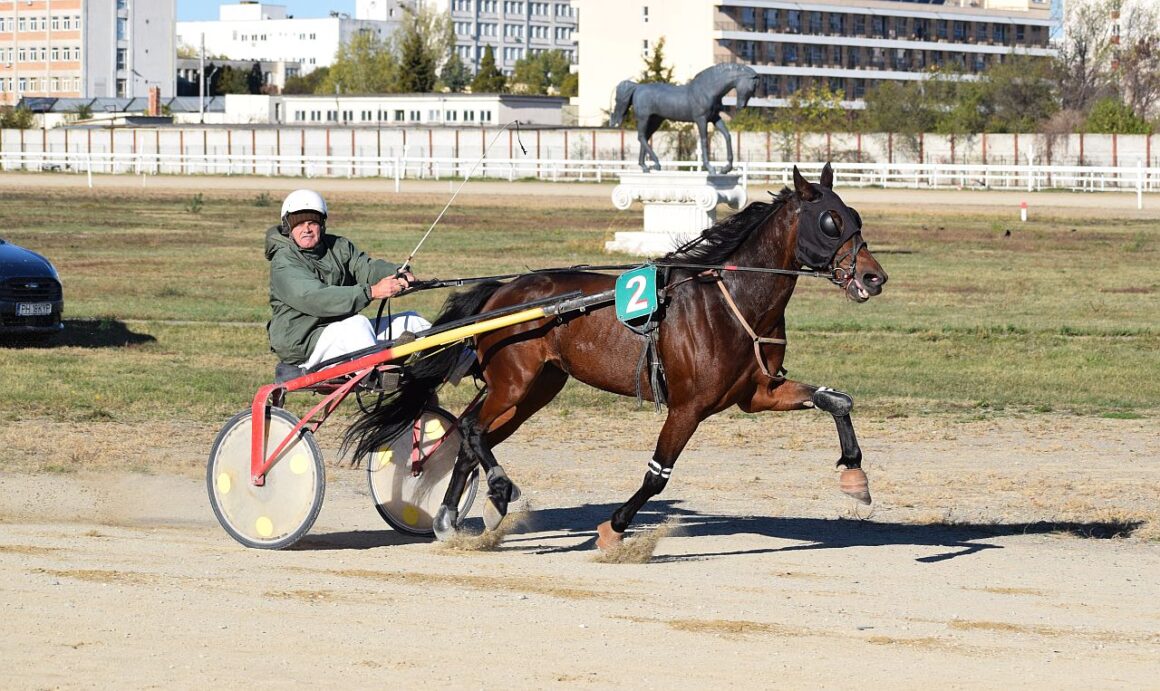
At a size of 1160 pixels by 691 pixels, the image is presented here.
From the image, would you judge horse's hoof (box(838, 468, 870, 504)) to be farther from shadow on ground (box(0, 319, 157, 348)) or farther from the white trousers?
shadow on ground (box(0, 319, 157, 348))

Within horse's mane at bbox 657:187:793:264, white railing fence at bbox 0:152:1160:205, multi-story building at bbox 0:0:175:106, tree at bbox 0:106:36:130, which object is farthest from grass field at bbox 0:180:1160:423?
multi-story building at bbox 0:0:175:106

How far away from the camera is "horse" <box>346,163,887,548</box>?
8.49 m

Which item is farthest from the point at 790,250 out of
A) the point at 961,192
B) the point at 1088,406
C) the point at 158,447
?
the point at 961,192

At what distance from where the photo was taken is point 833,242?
8469mm

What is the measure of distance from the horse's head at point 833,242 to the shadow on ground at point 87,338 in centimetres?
1158

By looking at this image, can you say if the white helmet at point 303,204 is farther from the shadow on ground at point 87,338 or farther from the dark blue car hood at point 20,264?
the dark blue car hood at point 20,264

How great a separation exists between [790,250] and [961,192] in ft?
161

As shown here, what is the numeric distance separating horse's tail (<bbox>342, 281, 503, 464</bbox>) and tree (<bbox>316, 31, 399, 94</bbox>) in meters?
115

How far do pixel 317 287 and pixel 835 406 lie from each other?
2.87m

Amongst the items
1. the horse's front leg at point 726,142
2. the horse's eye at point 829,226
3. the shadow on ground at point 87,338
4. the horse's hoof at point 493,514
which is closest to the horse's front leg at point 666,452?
the horse's hoof at point 493,514

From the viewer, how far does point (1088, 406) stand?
1480 cm

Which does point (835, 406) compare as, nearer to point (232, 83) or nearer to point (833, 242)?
point (833, 242)

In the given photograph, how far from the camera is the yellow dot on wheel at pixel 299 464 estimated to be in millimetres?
8922

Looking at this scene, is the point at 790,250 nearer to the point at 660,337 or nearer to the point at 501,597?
the point at 660,337
